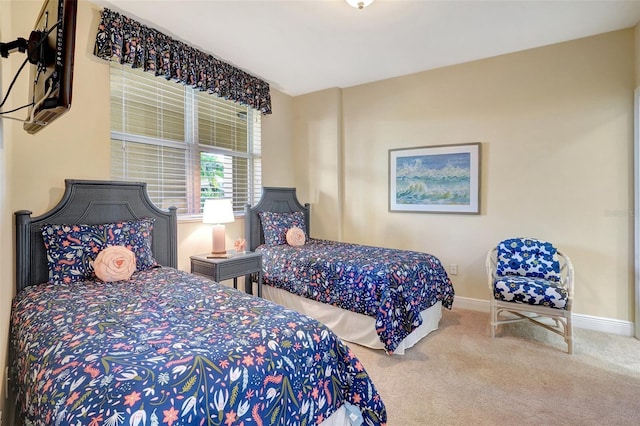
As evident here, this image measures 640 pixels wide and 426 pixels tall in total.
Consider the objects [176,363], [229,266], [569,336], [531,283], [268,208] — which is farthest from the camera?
[268,208]

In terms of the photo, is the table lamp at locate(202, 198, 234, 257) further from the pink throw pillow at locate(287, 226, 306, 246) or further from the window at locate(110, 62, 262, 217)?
the pink throw pillow at locate(287, 226, 306, 246)

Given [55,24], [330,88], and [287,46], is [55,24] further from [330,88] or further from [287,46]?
[330,88]

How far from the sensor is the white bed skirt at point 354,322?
2.60 meters

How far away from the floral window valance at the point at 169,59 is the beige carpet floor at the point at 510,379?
2.91m

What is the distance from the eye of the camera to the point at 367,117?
4180 millimetres

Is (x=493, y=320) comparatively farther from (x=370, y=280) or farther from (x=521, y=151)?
(x=521, y=151)

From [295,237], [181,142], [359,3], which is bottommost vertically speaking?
[295,237]

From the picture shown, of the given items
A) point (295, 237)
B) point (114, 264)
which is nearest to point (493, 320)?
point (295, 237)

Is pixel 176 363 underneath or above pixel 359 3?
underneath

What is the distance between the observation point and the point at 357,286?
2607 millimetres

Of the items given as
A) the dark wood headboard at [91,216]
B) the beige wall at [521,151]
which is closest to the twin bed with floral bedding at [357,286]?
the beige wall at [521,151]

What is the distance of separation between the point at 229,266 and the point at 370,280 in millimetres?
1283

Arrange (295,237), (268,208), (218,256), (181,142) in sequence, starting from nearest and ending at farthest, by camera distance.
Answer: (218,256), (181,142), (295,237), (268,208)

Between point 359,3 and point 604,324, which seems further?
point 604,324
